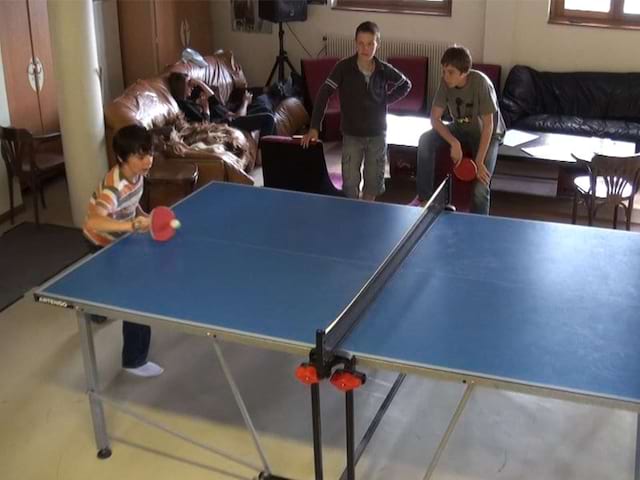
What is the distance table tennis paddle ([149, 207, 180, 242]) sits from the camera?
399cm

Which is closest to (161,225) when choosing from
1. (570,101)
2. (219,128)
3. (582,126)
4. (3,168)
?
(3,168)

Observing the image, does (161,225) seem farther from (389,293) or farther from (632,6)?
(632,6)

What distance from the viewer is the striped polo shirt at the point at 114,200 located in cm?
399

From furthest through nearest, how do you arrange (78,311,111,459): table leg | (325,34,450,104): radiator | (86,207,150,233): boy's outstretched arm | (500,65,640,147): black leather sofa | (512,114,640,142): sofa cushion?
(325,34,450,104): radiator → (500,65,640,147): black leather sofa → (512,114,640,142): sofa cushion → (86,207,150,233): boy's outstretched arm → (78,311,111,459): table leg

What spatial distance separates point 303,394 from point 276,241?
84 cm

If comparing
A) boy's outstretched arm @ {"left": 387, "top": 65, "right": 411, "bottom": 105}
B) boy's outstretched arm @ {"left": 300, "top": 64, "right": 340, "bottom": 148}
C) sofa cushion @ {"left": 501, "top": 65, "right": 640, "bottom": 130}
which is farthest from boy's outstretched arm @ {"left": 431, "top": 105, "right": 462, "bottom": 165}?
sofa cushion @ {"left": 501, "top": 65, "right": 640, "bottom": 130}

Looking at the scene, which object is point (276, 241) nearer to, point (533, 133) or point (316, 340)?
point (316, 340)

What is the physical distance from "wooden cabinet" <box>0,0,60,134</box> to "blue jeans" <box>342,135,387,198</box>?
2957 mm

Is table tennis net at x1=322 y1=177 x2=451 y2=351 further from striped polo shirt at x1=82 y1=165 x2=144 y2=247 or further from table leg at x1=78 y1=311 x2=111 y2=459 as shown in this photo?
striped polo shirt at x1=82 y1=165 x2=144 y2=247

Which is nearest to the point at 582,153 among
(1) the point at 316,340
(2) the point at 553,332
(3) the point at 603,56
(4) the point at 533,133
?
(4) the point at 533,133

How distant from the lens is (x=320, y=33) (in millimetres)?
9297

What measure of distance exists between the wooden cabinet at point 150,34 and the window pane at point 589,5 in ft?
13.1

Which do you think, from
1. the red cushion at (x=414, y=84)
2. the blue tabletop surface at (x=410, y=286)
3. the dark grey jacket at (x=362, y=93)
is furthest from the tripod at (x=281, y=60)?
the blue tabletop surface at (x=410, y=286)

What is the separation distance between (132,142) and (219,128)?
3.26m
